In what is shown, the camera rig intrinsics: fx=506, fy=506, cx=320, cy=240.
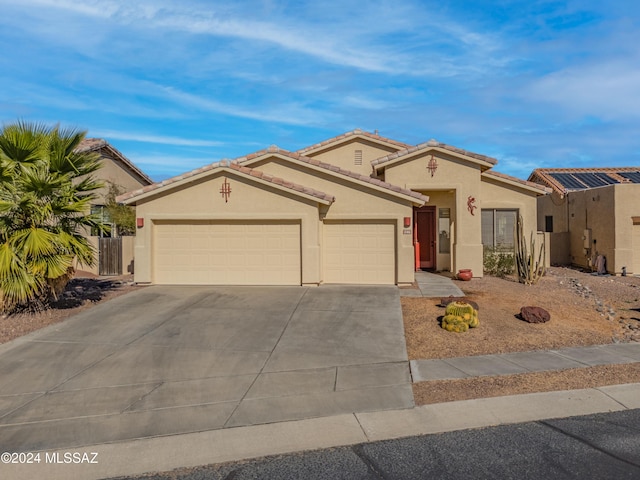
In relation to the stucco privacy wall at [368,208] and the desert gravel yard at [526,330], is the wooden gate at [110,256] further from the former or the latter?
the desert gravel yard at [526,330]

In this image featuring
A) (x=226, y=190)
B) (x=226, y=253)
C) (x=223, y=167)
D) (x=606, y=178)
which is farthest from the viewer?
(x=606, y=178)

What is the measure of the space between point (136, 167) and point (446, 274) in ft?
54.3

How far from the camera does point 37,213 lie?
11391 mm

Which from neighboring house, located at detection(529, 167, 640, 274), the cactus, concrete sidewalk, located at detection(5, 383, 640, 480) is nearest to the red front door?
neighboring house, located at detection(529, 167, 640, 274)

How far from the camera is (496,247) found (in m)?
18.8

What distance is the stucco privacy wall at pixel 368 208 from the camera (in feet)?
49.2

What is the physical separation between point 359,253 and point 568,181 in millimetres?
16476

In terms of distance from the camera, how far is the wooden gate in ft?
64.5

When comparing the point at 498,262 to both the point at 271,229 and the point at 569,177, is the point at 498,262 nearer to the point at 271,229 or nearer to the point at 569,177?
the point at 271,229

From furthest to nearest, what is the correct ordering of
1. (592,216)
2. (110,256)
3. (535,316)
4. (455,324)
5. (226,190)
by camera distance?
1. (592,216)
2. (110,256)
3. (226,190)
4. (535,316)
5. (455,324)

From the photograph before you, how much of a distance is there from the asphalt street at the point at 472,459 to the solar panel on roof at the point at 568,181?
73.3 feet

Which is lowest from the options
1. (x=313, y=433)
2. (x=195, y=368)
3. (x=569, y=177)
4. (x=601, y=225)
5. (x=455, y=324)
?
(x=313, y=433)

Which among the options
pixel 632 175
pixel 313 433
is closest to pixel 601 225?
pixel 632 175

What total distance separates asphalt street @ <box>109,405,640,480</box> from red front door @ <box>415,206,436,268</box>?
43.8 ft
